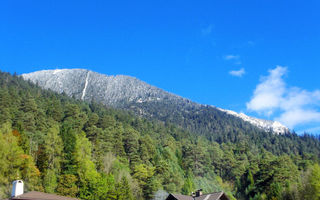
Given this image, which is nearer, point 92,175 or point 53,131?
point 92,175

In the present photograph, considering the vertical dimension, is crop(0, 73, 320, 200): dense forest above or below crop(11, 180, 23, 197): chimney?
above

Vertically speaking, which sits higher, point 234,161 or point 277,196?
point 234,161

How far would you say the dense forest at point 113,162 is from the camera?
56594 millimetres

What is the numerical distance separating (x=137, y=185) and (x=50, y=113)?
36099 millimetres

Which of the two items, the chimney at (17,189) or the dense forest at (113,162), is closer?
the chimney at (17,189)

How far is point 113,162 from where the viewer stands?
75.4 meters

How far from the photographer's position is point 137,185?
2894 inches

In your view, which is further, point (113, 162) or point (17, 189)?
point (113, 162)

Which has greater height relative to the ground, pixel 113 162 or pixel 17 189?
pixel 113 162

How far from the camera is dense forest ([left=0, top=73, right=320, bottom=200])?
56.6 metres

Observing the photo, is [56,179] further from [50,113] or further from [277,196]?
[277,196]

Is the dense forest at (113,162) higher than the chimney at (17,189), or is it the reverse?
Result: the dense forest at (113,162)

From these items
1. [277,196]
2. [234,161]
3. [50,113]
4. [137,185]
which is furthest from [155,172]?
[234,161]

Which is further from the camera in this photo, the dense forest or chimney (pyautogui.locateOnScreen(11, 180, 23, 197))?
the dense forest
